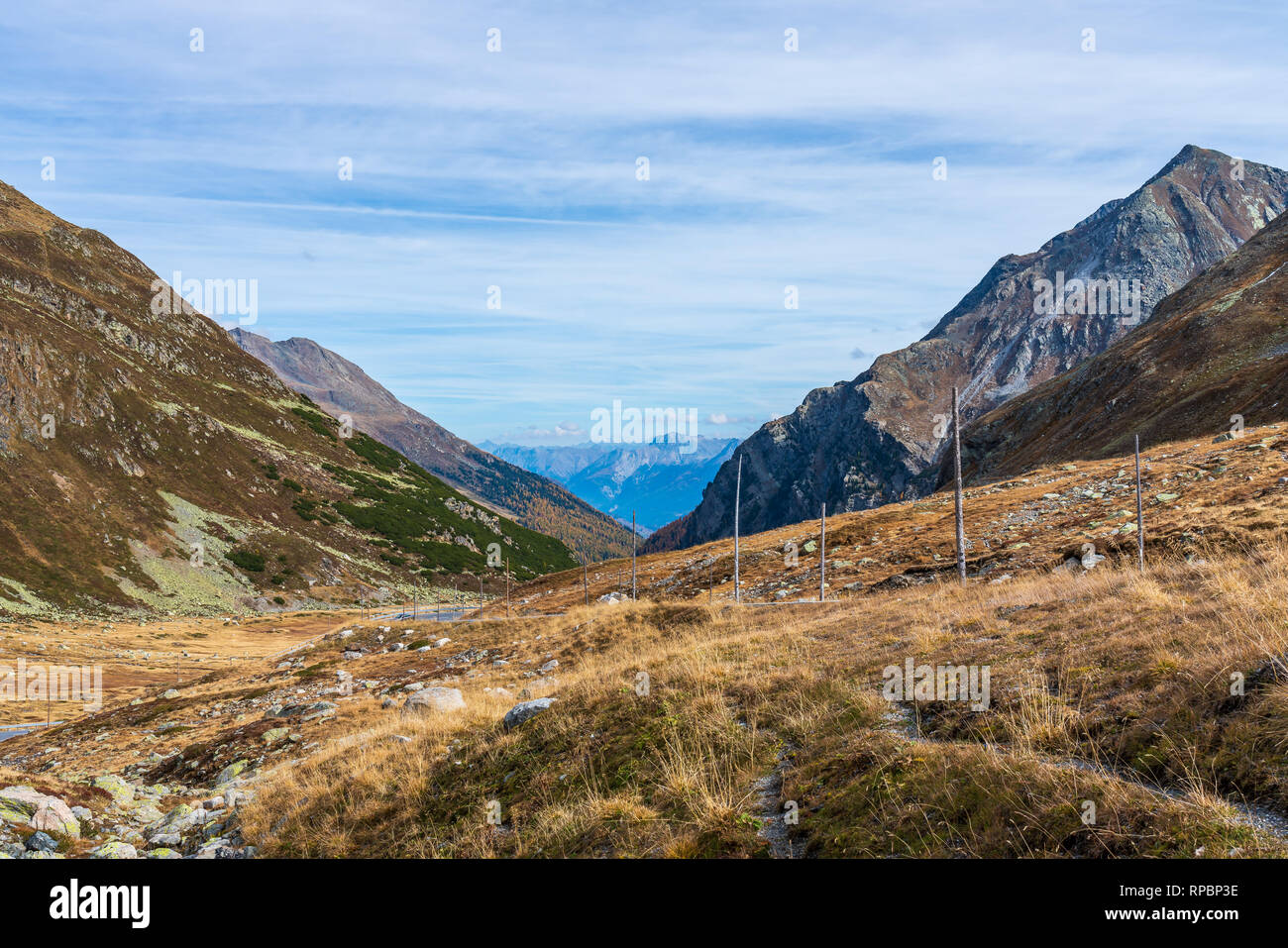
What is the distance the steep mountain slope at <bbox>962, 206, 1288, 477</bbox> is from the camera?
7081cm

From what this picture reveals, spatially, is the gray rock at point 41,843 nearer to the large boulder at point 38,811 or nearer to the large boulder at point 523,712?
the large boulder at point 38,811

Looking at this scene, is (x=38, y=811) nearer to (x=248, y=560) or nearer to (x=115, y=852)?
(x=115, y=852)

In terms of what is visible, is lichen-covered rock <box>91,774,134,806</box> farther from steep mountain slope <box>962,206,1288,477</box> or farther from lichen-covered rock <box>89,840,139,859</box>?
steep mountain slope <box>962,206,1288,477</box>

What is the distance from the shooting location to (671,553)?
84.2 meters

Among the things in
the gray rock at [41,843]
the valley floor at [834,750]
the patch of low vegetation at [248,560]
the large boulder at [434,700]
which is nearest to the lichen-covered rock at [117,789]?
the valley floor at [834,750]

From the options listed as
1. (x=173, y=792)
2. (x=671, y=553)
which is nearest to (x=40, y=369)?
(x=671, y=553)

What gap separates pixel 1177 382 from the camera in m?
84.3

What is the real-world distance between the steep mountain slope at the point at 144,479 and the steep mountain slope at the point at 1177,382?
119520mm

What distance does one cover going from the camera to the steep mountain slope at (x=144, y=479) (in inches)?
4407

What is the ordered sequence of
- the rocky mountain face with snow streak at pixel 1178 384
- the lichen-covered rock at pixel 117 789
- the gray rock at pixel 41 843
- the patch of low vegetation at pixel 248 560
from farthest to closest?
the patch of low vegetation at pixel 248 560 < the rocky mountain face with snow streak at pixel 1178 384 < the lichen-covered rock at pixel 117 789 < the gray rock at pixel 41 843

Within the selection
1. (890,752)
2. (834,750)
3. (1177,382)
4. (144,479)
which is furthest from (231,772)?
(144,479)
